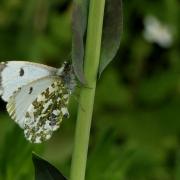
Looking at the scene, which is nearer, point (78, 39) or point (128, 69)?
point (78, 39)

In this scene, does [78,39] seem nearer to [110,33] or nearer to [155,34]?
[110,33]

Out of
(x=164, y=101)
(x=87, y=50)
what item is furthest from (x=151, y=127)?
(x=87, y=50)

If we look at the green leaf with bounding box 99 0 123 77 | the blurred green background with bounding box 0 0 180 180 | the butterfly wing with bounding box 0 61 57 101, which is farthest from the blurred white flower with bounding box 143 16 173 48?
the green leaf with bounding box 99 0 123 77

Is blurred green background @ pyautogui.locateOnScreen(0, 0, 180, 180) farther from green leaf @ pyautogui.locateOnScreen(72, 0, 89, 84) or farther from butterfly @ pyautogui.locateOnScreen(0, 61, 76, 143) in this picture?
green leaf @ pyautogui.locateOnScreen(72, 0, 89, 84)

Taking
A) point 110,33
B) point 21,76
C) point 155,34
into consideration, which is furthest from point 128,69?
point 110,33

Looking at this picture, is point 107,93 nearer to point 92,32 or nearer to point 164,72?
point 164,72

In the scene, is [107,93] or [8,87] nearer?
[8,87]

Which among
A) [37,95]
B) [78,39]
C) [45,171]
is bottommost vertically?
[45,171]

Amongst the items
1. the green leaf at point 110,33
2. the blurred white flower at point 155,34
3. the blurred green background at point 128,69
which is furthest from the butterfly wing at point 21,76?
the blurred white flower at point 155,34
